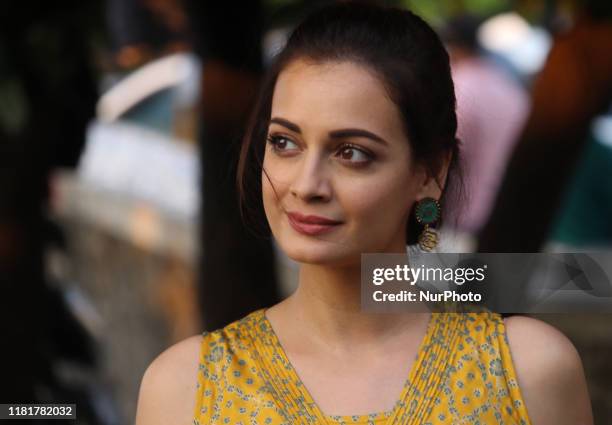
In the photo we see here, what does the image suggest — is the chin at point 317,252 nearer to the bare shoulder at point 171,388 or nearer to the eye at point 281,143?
the eye at point 281,143

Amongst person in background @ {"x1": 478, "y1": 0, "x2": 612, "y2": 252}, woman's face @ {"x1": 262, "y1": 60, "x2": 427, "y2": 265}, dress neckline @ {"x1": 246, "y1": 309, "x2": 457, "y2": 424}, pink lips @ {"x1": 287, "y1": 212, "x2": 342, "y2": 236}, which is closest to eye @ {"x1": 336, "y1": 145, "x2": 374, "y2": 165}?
woman's face @ {"x1": 262, "y1": 60, "x2": 427, "y2": 265}

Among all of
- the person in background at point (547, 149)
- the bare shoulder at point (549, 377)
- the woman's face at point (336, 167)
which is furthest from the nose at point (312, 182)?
the person in background at point (547, 149)

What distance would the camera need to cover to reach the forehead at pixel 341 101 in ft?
6.84

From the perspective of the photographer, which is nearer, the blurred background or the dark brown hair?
the dark brown hair

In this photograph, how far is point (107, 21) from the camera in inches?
193

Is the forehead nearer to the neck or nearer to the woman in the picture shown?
the woman

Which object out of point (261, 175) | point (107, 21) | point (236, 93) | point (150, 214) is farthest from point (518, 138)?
point (150, 214)

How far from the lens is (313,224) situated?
2.07 meters

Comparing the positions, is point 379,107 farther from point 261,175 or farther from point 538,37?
point 538,37

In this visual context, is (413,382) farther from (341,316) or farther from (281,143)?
(281,143)

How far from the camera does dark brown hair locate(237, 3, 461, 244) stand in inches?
84.2

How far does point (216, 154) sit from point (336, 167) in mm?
2014

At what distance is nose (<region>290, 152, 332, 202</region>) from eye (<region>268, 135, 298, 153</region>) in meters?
0.05

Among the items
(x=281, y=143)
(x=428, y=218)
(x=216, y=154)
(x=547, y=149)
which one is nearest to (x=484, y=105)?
(x=547, y=149)
